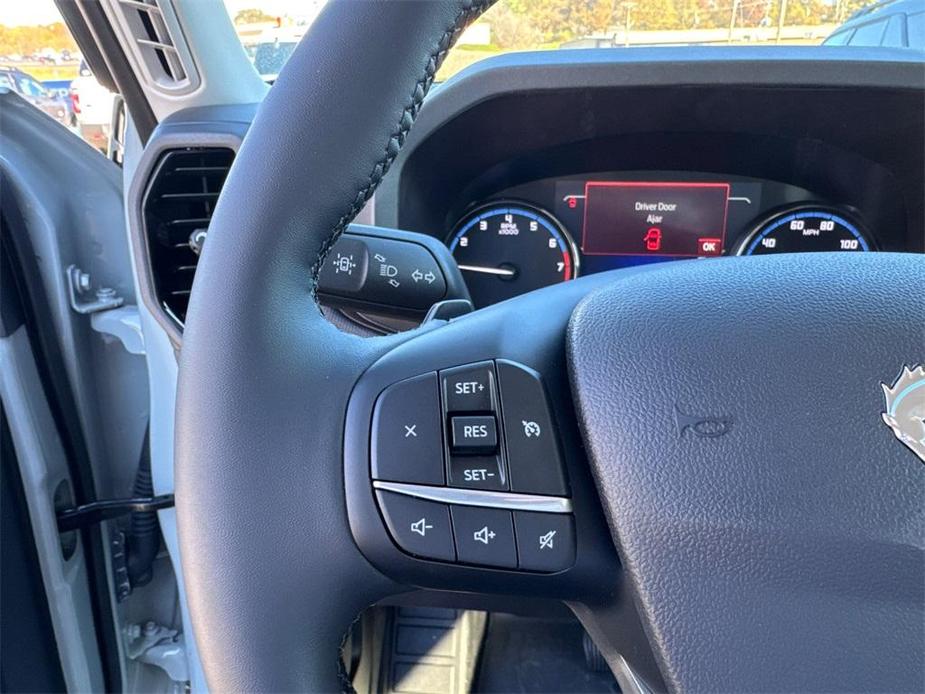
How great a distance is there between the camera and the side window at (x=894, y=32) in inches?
53.8

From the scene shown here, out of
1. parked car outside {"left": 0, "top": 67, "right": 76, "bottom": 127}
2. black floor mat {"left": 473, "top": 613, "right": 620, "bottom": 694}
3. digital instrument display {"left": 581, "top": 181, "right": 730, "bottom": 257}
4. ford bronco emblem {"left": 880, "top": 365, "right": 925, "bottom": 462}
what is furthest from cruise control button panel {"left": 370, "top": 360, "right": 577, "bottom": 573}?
digital instrument display {"left": 581, "top": 181, "right": 730, "bottom": 257}

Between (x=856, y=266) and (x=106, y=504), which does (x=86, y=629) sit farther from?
(x=856, y=266)

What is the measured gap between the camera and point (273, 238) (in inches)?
18.9

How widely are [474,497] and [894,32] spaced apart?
1325mm

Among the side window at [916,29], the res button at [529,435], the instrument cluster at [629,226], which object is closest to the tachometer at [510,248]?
the instrument cluster at [629,226]

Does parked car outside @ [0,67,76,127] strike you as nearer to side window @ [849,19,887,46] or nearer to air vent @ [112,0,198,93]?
air vent @ [112,0,198,93]

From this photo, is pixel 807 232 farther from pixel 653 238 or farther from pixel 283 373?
pixel 283 373

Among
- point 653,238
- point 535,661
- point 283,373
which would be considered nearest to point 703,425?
point 283,373

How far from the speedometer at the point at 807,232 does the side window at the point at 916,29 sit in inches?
13.2

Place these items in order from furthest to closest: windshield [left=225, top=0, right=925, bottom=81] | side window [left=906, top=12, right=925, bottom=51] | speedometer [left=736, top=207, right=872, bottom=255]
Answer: speedometer [left=736, top=207, right=872, bottom=255], side window [left=906, top=12, right=925, bottom=51], windshield [left=225, top=0, right=925, bottom=81]

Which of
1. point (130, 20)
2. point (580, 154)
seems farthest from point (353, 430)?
point (580, 154)

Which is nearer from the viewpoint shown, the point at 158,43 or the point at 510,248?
the point at 158,43

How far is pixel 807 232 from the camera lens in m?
1.59

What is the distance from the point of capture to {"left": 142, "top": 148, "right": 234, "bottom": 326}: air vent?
45.1 inches
